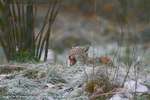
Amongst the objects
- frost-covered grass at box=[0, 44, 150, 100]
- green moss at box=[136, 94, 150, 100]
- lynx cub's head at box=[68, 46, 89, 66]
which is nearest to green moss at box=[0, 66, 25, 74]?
frost-covered grass at box=[0, 44, 150, 100]

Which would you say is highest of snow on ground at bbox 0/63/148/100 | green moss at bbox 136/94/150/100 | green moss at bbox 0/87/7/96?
green moss at bbox 0/87/7/96

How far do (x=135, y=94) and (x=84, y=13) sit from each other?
602 cm

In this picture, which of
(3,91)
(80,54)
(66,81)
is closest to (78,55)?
(80,54)

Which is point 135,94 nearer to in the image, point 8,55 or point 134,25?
point 8,55

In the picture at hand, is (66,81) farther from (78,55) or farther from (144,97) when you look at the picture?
(144,97)

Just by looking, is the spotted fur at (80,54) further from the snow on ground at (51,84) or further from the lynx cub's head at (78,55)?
the snow on ground at (51,84)

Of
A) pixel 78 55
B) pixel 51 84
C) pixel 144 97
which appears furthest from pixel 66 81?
pixel 144 97

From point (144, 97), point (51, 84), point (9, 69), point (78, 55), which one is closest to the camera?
point (144, 97)

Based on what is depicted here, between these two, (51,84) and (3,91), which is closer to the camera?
(3,91)

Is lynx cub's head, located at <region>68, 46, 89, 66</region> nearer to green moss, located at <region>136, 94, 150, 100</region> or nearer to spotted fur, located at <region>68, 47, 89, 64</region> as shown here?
spotted fur, located at <region>68, 47, 89, 64</region>

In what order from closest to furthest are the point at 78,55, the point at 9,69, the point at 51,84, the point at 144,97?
the point at 144,97
the point at 51,84
the point at 9,69
the point at 78,55

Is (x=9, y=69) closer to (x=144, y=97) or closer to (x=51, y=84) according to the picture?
(x=51, y=84)

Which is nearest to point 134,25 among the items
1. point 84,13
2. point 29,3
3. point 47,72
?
point 84,13

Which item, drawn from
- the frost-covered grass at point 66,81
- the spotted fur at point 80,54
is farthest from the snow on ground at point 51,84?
the spotted fur at point 80,54
